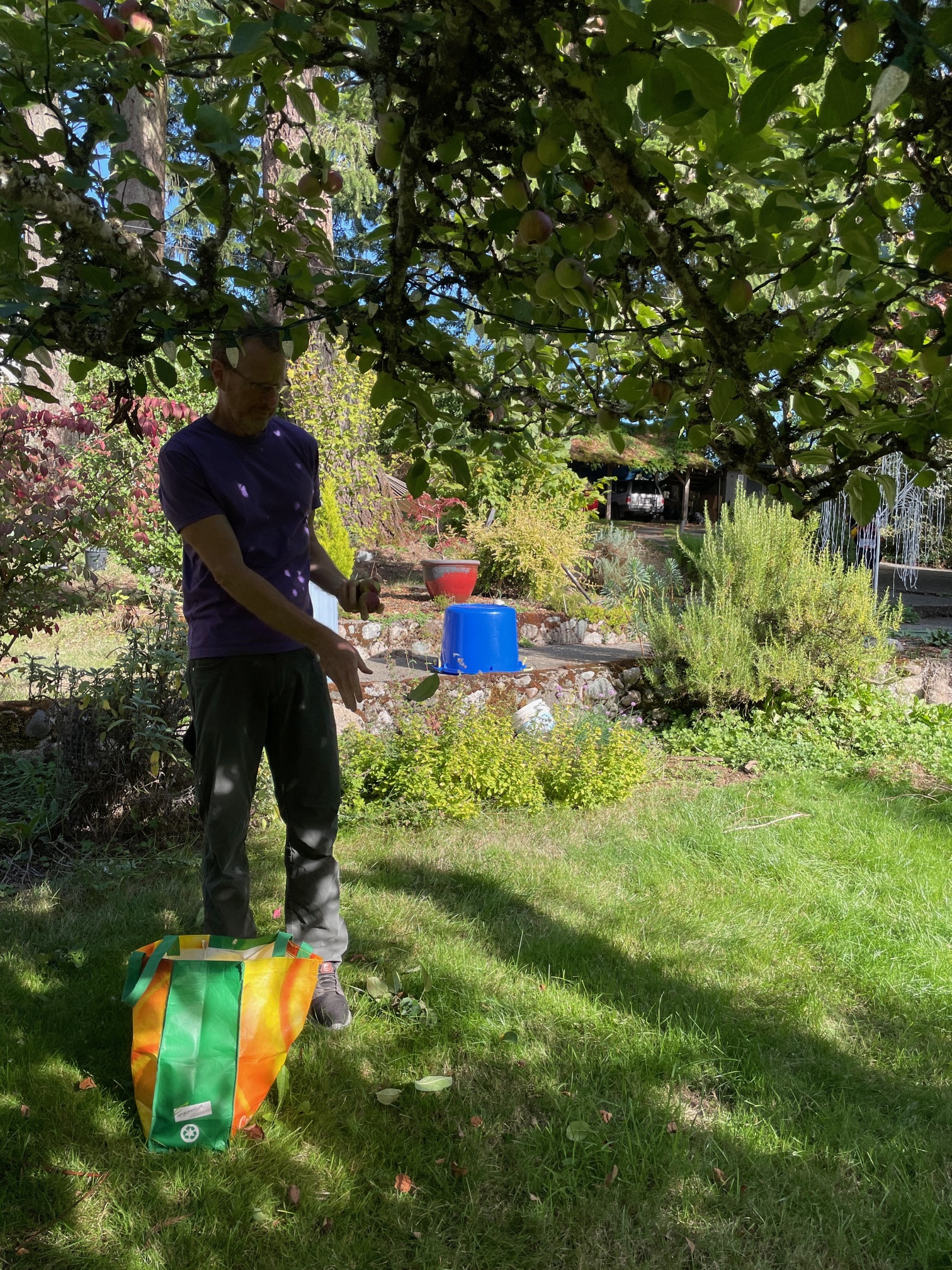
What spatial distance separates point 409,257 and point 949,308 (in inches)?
34.2

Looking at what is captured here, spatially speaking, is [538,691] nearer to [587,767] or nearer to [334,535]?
[587,767]

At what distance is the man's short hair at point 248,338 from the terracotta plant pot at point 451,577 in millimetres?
6957

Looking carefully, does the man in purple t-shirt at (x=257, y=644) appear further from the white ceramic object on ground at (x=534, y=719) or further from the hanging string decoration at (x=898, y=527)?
the hanging string decoration at (x=898, y=527)

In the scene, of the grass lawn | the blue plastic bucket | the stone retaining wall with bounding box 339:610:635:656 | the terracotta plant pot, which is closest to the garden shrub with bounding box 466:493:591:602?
the terracotta plant pot

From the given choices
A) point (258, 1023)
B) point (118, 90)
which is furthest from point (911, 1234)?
point (118, 90)

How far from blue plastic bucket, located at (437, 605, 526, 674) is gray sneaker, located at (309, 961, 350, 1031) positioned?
3.65 meters

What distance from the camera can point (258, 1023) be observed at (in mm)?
2008

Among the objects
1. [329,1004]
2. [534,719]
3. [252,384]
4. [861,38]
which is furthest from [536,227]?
[534,719]

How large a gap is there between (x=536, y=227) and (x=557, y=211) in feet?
0.39

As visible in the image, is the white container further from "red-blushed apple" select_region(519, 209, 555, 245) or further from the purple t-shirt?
"red-blushed apple" select_region(519, 209, 555, 245)

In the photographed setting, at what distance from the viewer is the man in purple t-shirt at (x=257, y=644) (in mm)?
2078

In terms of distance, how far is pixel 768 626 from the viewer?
588 centimetres

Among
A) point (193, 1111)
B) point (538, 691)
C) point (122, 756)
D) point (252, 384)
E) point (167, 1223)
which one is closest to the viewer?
point (167, 1223)

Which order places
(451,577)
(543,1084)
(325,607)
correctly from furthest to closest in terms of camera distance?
(451,577) → (325,607) → (543,1084)
